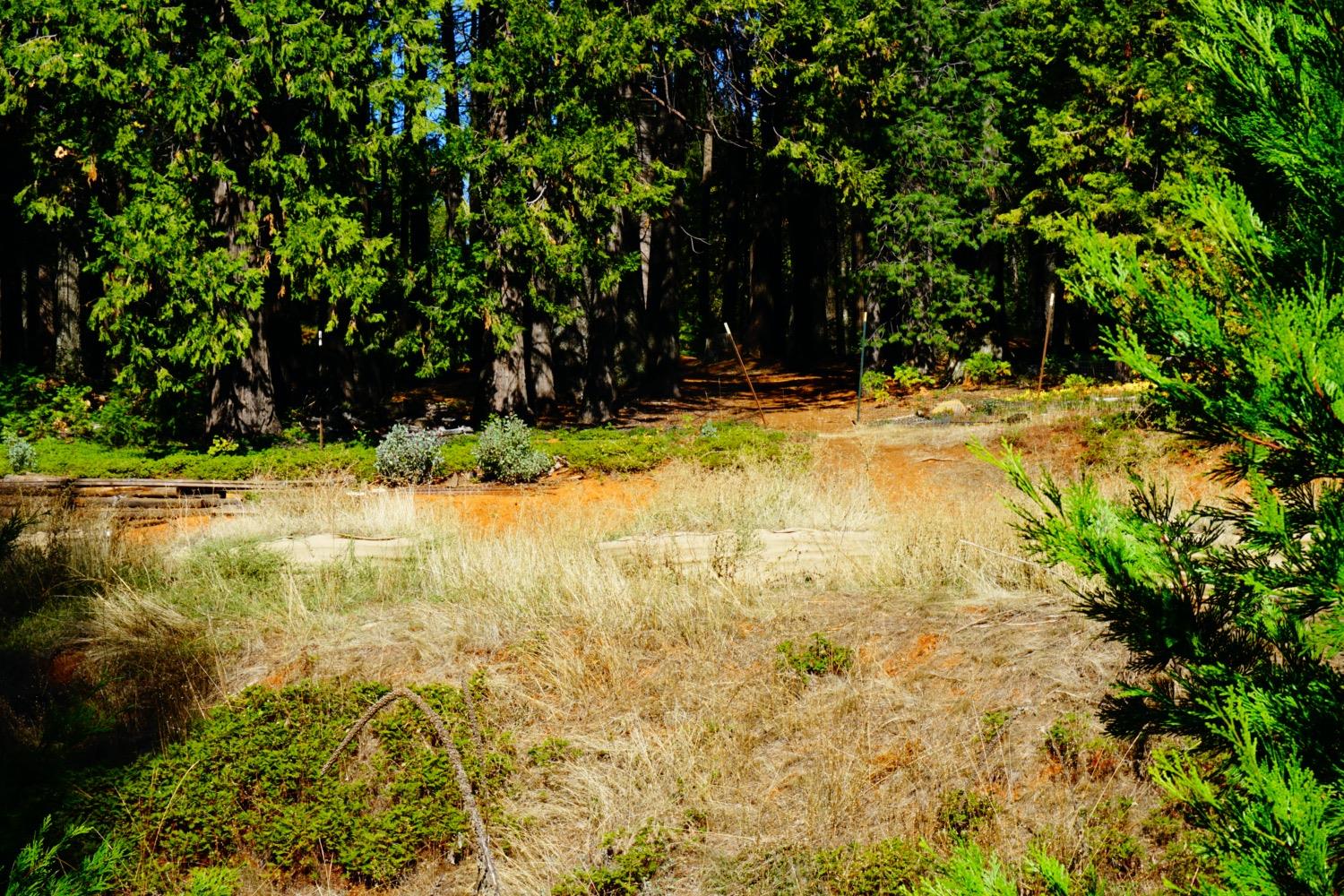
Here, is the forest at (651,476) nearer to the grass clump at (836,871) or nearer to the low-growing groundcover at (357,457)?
the grass clump at (836,871)

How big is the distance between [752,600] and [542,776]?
2107mm

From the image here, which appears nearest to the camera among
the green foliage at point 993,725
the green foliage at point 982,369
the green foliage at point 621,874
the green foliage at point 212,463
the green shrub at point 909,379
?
the green foliage at point 621,874

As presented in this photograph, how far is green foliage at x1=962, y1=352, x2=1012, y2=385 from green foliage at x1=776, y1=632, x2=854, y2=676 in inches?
597

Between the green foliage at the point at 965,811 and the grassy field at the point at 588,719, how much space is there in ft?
0.06

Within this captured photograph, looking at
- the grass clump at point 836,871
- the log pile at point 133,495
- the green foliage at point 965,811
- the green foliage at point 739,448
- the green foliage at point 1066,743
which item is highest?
the green foliage at point 739,448

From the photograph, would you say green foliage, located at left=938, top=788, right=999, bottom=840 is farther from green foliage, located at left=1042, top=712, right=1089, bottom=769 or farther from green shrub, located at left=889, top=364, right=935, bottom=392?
green shrub, located at left=889, top=364, right=935, bottom=392

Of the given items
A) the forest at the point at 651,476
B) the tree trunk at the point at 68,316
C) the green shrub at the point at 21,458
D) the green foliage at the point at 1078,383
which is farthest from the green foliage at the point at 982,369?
the tree trunk at the point at 68,316

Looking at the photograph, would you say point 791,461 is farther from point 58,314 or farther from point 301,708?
point 58,314

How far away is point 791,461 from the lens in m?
12.8

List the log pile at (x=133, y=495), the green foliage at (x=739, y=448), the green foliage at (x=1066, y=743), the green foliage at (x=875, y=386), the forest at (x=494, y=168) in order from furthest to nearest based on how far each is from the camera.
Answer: the green foliage at (x=875, y=386) → the forest at (x=494, y=168) → the green foliage at (x=739, y=448) → the log pile at (x=133, y=495) → the green foliage at (x=1066, y=743)

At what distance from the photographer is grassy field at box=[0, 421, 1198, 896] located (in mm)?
5270

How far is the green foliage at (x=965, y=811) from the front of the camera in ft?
16.6

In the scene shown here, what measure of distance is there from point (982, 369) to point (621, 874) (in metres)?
17.2

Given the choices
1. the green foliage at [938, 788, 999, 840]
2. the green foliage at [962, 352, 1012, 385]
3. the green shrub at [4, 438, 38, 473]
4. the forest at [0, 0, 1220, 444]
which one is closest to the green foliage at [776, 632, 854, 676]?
the green foliage at [938, 788, 999, 840]
